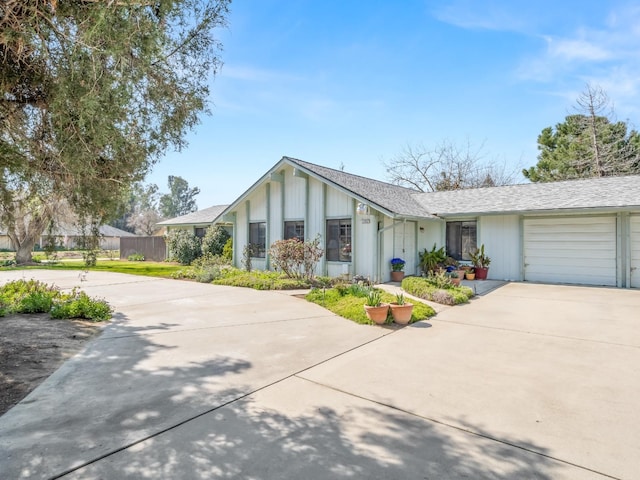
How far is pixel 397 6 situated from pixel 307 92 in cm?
449

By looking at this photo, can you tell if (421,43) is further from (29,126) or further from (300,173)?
(29,126)

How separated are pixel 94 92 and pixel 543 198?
15023mm

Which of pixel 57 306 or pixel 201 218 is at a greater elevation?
pixel 201 218

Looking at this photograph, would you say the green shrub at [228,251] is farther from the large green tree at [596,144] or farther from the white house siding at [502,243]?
the large green tree at [596,144]

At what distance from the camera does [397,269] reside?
13289mm

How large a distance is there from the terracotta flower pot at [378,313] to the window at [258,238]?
9.49 m

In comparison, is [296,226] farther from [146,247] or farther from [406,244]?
[146,247]

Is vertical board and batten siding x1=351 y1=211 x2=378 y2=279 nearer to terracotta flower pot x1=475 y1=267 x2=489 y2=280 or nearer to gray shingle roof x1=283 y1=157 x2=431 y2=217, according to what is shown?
gray shingle roof x1=283 y1=157 x2=431 y2=217

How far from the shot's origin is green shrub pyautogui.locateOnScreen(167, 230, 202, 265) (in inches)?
878

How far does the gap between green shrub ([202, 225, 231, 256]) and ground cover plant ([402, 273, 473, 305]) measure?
13017 mm

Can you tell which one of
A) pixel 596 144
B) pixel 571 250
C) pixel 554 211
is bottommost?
pixel 571 250

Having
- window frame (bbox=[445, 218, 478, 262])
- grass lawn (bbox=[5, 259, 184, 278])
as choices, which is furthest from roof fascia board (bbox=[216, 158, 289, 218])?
window frame (bbox=[445, 218, 478, 262])

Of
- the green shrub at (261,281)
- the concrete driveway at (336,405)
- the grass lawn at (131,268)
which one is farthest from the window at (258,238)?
the concrete driveway at (336,405)

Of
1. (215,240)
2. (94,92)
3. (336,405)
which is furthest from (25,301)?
(215,240)
